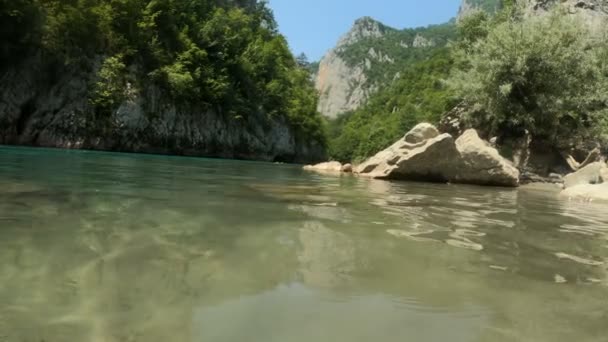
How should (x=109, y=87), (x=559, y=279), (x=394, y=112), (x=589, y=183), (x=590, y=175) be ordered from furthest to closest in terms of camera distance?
(x=394, y=112)
(x=109, y=87)
(x=590, y=175)
(x=589, y=183)
(x=559, y=279)

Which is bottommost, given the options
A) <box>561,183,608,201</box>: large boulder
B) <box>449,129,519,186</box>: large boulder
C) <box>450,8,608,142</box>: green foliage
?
<box>561,183,608,201</box>: large boulder

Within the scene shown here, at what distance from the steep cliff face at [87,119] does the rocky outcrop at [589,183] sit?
99.7 feet

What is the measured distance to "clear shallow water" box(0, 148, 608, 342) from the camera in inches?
75.8

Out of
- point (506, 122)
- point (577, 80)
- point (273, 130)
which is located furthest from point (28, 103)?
point (577, 80)

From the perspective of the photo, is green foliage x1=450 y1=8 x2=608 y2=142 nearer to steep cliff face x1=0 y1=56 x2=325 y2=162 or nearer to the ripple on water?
the ripple on water

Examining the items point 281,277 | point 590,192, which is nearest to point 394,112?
point 590,192

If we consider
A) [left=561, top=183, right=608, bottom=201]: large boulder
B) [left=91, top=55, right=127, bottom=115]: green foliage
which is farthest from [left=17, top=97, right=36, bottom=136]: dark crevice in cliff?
[left=561, top=183, right=608, bottom=201]: large boulder

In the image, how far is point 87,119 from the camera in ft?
109

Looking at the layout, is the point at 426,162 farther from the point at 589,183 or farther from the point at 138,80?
the point at 138,80

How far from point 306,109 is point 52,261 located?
57999mm

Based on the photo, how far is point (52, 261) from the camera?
8.63 feet

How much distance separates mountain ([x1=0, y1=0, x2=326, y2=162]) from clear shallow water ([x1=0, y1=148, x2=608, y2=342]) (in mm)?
31294

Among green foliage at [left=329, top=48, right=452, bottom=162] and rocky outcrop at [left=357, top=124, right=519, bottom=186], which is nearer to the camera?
rocky outcrop at [left=357, top=124, right=519, bottom=186]

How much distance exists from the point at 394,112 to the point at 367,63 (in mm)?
64513
